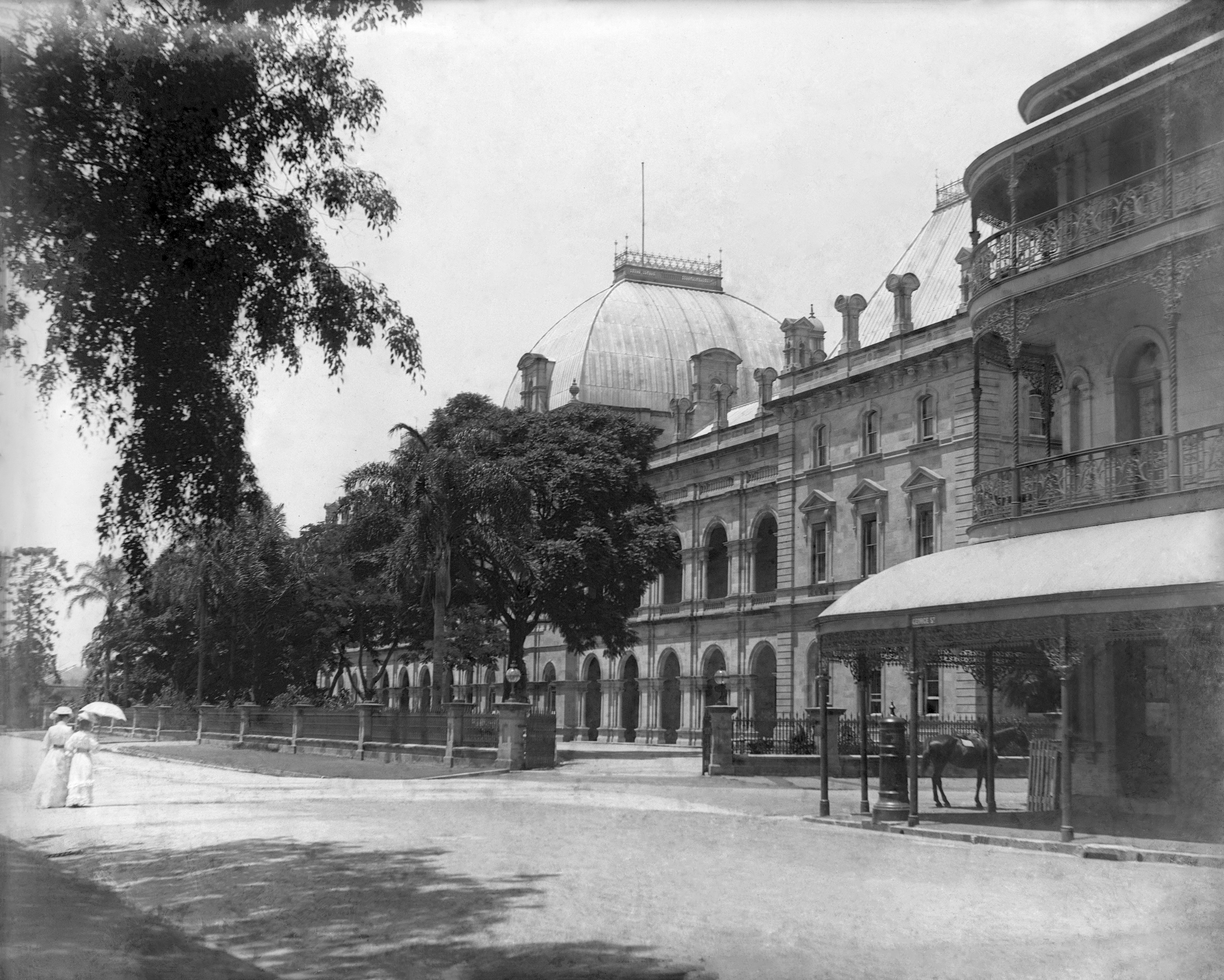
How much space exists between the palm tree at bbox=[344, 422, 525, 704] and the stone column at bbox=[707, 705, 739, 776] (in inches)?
274

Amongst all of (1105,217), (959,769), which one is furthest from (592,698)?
(1105,217)

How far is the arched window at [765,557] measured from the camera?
55094mm

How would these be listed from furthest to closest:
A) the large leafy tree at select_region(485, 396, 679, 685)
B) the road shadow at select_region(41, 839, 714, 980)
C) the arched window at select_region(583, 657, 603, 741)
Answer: the arched window at select_region(583, 657, 603, 741) < the large leafy tree at select_region(485, 396, 679, 685) < the road shadow at select_region(41, 839, 714, 980)

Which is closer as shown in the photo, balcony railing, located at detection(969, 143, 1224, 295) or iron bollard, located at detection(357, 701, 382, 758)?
balcony railing, located at detection(969, 143, 1224, 295)

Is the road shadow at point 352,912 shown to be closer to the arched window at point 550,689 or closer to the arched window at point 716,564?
the arched window at point 550,689

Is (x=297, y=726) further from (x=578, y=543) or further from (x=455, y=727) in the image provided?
(x=578, y=543)

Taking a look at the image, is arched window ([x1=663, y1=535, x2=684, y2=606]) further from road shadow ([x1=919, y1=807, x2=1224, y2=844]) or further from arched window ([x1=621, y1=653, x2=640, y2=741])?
road shadow ([x1=919, y1=807, x2=1224, y2=844])

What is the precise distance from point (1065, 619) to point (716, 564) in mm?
44296

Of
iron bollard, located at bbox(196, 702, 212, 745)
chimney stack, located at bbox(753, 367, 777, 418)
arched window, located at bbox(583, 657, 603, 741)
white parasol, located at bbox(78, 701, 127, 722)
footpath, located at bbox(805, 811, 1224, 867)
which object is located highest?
chimney stack, located at bbox(753, 367, 777, 418)

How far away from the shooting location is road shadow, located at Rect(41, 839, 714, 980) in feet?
26.9

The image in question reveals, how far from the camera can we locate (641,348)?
7600 centimetres

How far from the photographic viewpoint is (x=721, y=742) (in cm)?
3047

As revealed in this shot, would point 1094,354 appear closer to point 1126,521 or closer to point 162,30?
point 1126,521

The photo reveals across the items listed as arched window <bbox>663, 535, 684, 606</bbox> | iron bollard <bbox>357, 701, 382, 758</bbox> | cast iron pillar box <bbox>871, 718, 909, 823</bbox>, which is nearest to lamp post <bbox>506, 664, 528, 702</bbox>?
iron bollard <bbox>357, 701, 382, 758</bbox>
